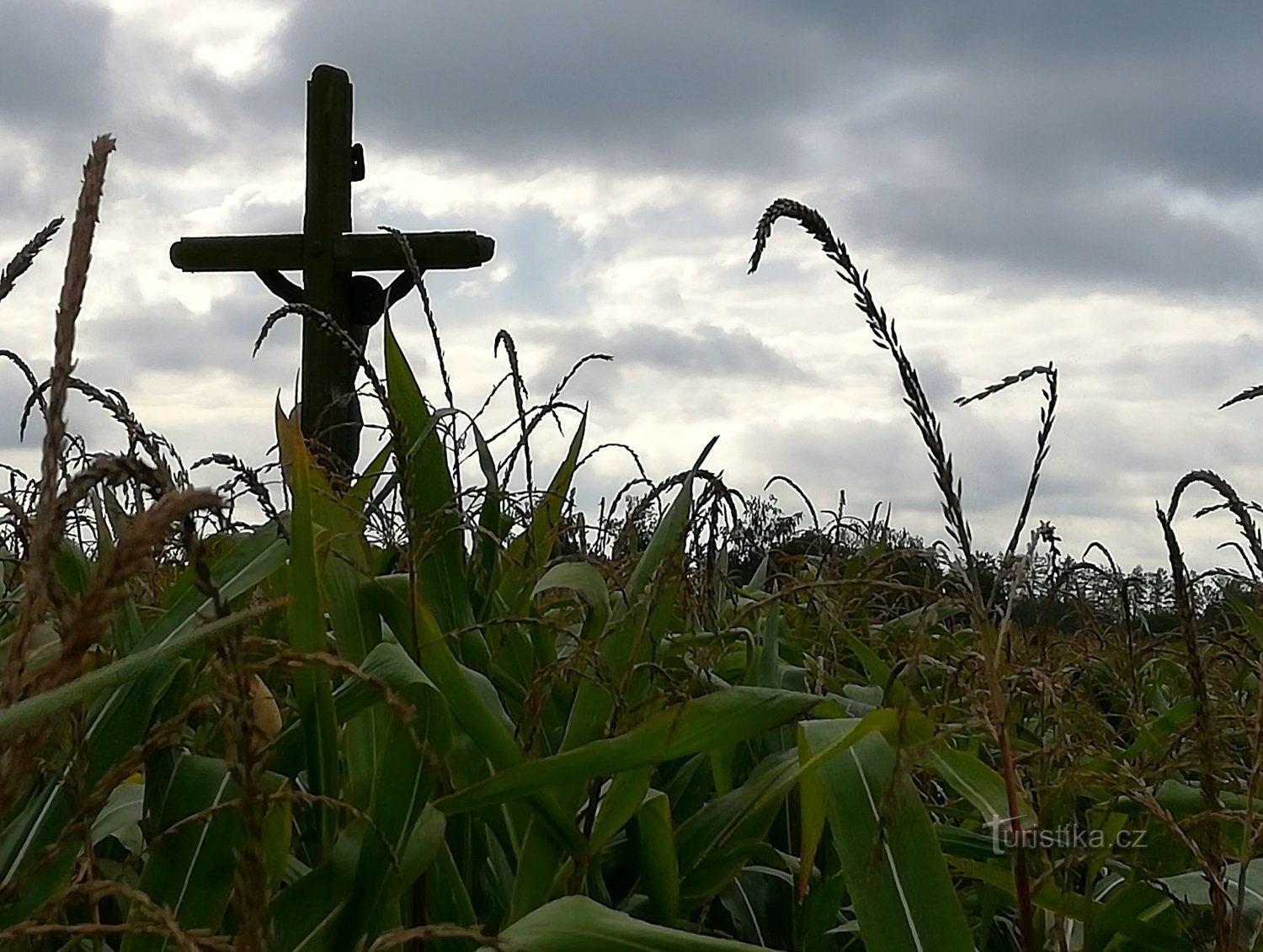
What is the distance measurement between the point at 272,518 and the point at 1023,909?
2.56 feet

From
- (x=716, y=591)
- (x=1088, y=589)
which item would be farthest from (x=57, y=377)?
(x=1088, y=589)

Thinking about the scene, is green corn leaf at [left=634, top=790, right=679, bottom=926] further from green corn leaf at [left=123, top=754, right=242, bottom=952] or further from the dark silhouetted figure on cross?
the dark silhouetted figure on cross

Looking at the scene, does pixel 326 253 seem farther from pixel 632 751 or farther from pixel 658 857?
pixel 632 751

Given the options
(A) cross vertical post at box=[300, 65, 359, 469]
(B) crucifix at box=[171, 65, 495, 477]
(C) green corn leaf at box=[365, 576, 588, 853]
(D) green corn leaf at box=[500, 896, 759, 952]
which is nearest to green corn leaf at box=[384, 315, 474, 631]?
(C) green corn leaf at box=[365, 576, 588, 853]

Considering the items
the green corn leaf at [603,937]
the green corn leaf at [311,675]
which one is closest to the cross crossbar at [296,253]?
the green corn leaf at [311,675]

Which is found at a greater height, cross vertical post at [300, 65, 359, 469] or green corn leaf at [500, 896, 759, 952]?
cross vertical post at [300, 65, 359, 469]

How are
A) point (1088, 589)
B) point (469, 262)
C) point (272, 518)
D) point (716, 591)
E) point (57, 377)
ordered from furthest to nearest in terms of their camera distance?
point (469, 262) → point (1088, 589) → point (716, 591) → point (272, 518) → point (57, 377)

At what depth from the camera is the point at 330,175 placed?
7.09m

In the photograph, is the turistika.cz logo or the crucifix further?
the crucifix

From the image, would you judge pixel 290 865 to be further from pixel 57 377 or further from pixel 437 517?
pixel 57 377

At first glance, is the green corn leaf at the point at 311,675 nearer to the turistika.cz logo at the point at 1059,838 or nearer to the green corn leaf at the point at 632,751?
the green corn leaf at the point at 632,751

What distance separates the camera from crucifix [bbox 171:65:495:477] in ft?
22.5

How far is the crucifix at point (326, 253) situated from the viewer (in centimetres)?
686

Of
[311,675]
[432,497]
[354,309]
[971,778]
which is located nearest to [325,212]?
[354,309]
